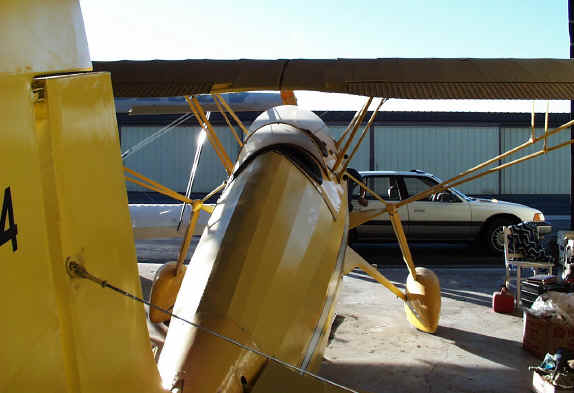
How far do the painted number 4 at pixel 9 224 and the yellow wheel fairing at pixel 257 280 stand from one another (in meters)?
1.56

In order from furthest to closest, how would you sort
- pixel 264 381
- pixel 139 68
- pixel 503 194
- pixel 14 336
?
pixel 503 194, pixel 139 68, pixel 264 381, pixel 14 336

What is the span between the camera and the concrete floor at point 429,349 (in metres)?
4.84

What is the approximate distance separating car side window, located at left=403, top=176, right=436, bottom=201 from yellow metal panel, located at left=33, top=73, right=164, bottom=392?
1106 cm

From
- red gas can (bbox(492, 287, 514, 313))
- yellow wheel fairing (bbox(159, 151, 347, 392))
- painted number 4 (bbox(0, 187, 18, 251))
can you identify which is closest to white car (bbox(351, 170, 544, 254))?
red gas can (bbox(492, 287, 514, 313))

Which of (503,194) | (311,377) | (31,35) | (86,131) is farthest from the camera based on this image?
(503,194)

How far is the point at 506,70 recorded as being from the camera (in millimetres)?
4352

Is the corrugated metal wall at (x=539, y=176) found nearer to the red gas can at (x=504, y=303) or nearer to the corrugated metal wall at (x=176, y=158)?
the corrugated metal wall at (x=176, y=158)

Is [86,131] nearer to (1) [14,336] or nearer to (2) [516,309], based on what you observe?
(1) [14,336]

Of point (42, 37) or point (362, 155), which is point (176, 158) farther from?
point (42, 37)

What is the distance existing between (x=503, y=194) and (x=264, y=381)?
87.1 ft

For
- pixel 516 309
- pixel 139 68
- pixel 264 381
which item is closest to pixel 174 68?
pixel 139 68

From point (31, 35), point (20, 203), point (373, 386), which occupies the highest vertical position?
point (31, 35)

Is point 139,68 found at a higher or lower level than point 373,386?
higher

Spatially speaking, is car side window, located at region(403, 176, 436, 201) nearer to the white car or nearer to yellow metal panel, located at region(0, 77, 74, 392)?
the white car
